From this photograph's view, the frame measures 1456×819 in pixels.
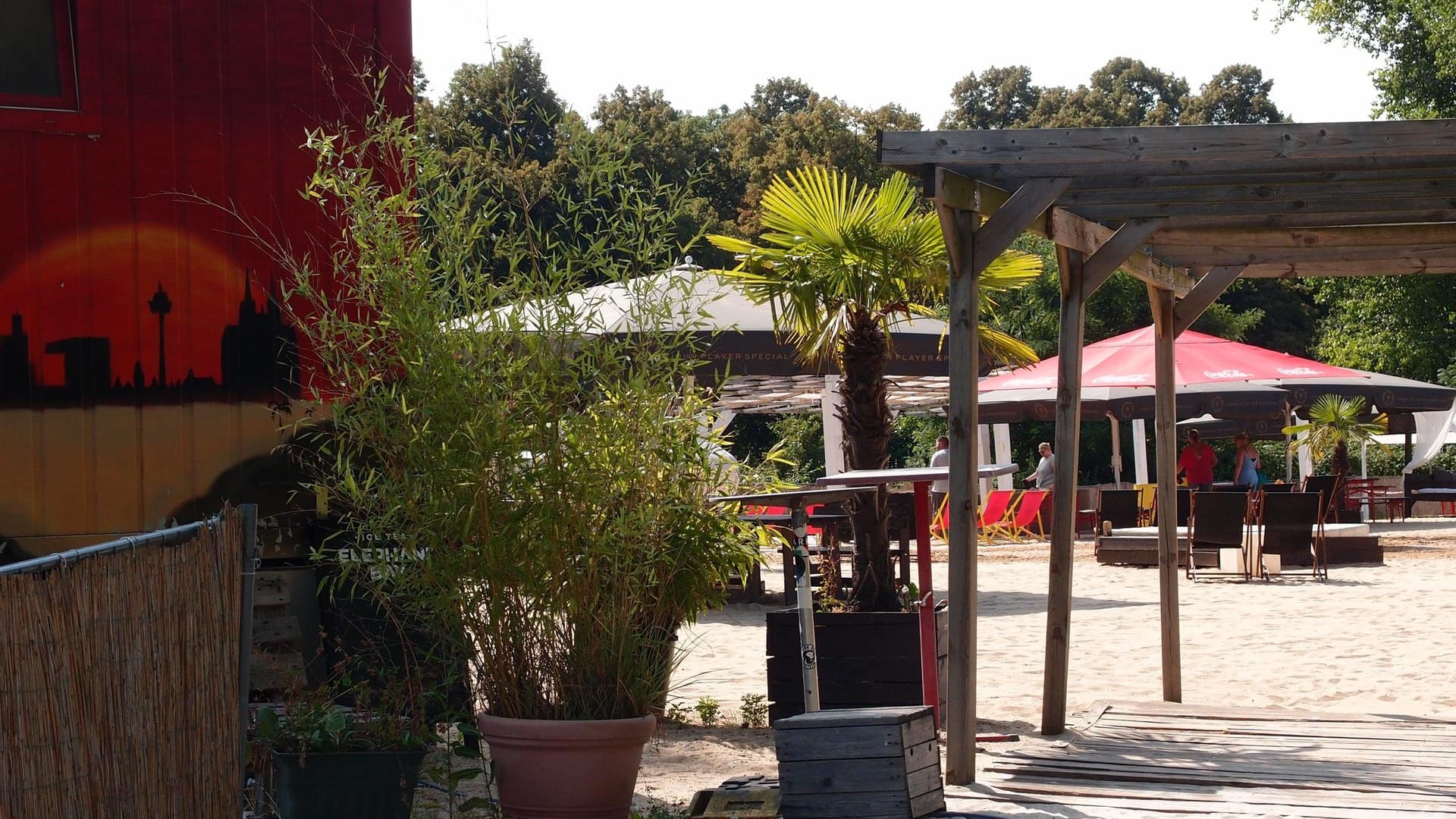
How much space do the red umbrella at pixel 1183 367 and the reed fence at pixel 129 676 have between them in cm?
1246

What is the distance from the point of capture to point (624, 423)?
458cm

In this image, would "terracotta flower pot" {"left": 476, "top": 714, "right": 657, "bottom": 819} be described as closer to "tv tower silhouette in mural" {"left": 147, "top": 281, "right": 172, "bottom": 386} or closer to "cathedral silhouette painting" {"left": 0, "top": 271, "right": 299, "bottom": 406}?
"cathedral silhouette painting" {"left": 0, "top": 271, "right": 299, "bottom": 406}

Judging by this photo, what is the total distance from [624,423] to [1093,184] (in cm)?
265

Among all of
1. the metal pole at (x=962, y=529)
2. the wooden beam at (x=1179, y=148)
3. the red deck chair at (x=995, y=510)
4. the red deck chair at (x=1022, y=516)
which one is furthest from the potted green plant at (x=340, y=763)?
the red deck chair at (x=995, y=510)

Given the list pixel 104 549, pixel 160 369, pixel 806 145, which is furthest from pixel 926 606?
pixel 806 145

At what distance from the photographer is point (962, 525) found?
5383mm

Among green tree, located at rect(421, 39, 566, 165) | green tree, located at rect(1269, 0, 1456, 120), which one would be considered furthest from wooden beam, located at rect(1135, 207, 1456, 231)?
green tree, located at rect(1269, 0, 1456, 120)

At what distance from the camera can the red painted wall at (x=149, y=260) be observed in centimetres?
523

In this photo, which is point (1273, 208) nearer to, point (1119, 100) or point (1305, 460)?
point (1305, 460)

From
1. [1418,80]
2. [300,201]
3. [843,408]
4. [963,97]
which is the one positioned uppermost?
[963,97]

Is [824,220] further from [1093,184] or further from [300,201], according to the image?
[300,201]

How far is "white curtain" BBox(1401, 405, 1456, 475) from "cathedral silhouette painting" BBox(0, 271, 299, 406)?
22551 mm

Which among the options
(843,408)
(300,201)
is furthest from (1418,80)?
(300,201)

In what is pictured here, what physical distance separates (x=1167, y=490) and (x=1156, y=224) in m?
1.73
